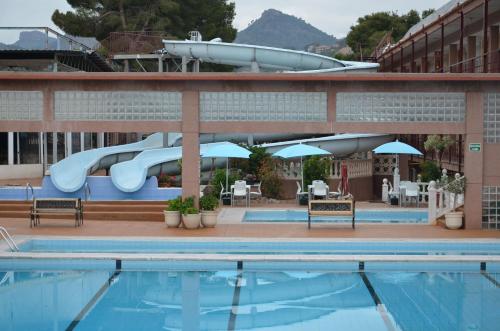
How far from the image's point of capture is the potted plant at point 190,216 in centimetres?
1675

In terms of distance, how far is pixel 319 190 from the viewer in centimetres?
2227

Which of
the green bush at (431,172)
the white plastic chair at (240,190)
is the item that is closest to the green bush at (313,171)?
the white plastic chair at (240,190)

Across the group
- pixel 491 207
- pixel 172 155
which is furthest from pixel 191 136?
pixel 172 155

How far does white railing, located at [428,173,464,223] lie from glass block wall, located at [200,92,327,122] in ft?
11.6

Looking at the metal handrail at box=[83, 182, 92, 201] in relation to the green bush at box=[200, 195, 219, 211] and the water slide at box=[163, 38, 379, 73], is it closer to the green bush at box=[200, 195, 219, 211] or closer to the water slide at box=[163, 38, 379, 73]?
the green bush at box=[200, 195, 219, 211]

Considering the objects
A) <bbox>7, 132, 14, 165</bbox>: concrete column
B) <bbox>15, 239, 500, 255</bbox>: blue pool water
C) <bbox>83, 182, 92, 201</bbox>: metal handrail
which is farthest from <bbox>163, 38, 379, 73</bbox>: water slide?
<bbox>15, 239, 500, 255</bbox>: blue pool water

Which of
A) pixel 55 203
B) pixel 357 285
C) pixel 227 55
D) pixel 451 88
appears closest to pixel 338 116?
pixel 451 88

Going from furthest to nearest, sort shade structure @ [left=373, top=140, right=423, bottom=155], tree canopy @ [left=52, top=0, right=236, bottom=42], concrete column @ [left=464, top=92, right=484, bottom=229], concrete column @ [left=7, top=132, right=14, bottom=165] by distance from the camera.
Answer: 1. tree canopy @ [left=52, top=0, right=236, bottom=42]
2. concrete column @ [left=7, top=132, right=14, bottom=165]
3. shade structure @ [left=373, top=140, right=423, bottom=155]
4. concrete column @ [left=464, top=92, right=484, bottom=229]

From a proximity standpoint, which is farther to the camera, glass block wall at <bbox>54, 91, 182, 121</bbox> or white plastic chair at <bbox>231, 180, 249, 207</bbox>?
white plastic chair at <bbox>231, 180, 249, 207</bbox>

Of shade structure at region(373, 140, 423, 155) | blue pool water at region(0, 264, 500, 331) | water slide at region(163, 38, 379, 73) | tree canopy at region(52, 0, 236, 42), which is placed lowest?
blue pool water at region(0, 264, 500, 331)

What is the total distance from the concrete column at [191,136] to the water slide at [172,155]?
11.7ft

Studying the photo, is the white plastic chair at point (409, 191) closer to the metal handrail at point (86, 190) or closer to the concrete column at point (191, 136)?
the concrete column at point (191, 136)

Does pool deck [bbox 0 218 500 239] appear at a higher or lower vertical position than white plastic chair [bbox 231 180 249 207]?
lower

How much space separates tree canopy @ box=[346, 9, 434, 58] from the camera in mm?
64250
